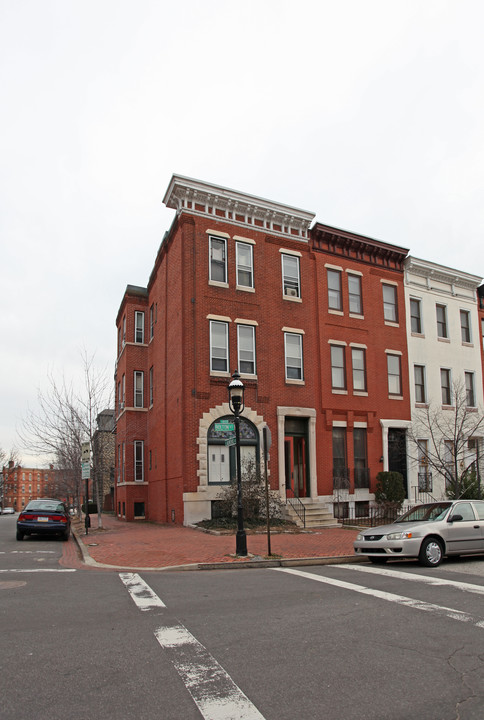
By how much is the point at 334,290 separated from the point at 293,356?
4135mm

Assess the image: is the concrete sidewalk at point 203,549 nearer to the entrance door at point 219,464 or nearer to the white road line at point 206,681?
the entrance door at point 219,464

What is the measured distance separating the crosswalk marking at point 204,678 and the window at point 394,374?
2186 cm

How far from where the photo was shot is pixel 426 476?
27172 millimetres

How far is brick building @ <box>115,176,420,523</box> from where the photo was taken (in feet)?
→ 72.1

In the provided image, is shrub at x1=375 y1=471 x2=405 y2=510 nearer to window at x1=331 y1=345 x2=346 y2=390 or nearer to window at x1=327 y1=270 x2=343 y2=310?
window at x1=331 y1=345 x2=346 y2=390

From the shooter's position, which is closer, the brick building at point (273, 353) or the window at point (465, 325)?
the brick building at point (273, 353)

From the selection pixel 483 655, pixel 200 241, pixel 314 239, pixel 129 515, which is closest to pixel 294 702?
pixel 483 655

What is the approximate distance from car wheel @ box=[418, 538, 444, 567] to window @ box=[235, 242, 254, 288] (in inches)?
552

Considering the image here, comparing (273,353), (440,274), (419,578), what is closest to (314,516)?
(273,353)

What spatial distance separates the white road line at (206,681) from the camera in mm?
4262

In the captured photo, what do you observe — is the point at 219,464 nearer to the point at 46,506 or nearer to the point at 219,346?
the point at 219,346

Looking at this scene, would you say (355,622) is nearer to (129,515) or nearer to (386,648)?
(386,648)

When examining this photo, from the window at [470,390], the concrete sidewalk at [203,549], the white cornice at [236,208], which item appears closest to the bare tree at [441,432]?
the window at [470,390]

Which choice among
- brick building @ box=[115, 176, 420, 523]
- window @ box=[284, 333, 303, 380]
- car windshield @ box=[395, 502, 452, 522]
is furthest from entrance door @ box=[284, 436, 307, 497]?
car windshield @ box=[395, 502, 452, 522]
